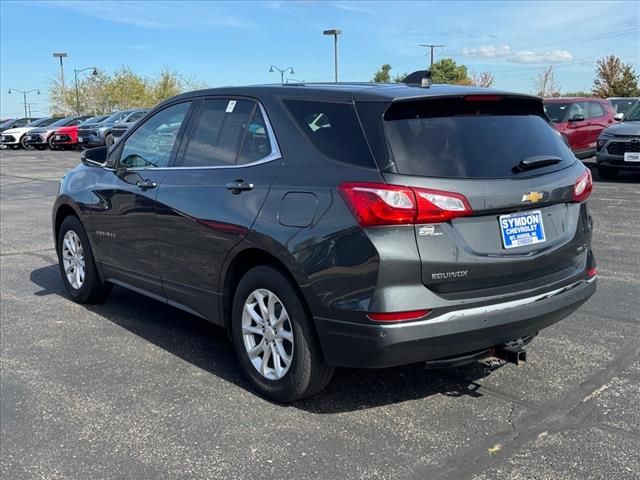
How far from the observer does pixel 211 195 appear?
4109 millimetres

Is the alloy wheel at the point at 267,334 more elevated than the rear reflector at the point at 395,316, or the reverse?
the rear reflector at the point at 395,316

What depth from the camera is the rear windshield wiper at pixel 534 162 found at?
357cm

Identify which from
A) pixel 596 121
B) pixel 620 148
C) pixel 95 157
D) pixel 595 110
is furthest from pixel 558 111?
pixel 95 157

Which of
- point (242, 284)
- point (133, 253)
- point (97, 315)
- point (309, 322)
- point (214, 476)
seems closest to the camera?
point (214, 476)

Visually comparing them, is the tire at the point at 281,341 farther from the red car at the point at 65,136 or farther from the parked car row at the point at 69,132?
the red car at the point at 65,136

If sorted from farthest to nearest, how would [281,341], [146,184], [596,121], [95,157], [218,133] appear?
[596,121] → [95,157] → [146,184] → [218,133] → [281,341]

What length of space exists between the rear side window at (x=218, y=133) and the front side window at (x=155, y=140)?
0.86ft

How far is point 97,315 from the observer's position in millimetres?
5621

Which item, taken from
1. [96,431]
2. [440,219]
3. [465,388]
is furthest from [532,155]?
[96,431]

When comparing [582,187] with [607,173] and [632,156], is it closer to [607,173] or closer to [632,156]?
[632,156]

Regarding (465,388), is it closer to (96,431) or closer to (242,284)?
(242,284)

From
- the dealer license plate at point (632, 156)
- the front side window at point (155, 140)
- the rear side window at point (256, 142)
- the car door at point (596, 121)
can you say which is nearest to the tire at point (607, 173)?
the dealer license plate at point (632, 156)

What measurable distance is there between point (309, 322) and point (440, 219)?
0.88 metres

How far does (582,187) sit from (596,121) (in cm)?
1438
